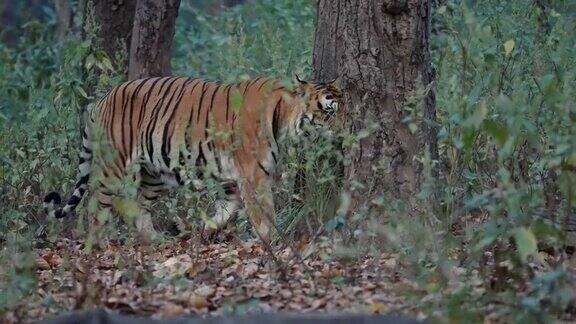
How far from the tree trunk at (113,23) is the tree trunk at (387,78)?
3.64 m

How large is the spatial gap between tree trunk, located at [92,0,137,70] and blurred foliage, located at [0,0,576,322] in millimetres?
325

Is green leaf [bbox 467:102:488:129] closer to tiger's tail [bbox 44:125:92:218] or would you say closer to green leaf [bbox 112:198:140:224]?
green leaf [bbox 112:198:140:224]

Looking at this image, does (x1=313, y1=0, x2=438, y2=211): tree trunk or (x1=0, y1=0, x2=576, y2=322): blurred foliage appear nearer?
(x1=0, y1=0, x2=576, y2=322): blurred foliage

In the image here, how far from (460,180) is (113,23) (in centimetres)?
462

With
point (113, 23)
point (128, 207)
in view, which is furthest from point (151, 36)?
point (128, 207)

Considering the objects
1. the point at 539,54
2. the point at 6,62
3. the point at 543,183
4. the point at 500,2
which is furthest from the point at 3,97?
the point at 543,183

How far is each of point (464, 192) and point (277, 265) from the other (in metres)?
1.27

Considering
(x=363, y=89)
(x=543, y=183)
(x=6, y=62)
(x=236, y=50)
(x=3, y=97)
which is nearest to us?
(x=543, y=183)

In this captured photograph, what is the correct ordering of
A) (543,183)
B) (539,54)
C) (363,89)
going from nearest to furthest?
(543,183) < (363,89) < (539,54)

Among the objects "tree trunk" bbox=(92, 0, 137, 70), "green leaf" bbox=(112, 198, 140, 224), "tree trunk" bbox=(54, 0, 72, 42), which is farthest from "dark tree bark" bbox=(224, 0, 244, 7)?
"green leaf" bbox=(112, 198, 140, 224)

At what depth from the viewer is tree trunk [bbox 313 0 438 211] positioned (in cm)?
704

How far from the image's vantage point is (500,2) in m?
9.30

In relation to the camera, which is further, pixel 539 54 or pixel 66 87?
pixel 66 87

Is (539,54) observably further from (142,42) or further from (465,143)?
(142,42)
